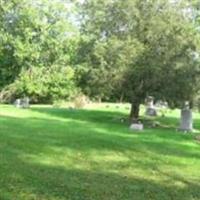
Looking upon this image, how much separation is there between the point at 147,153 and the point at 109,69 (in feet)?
43.0

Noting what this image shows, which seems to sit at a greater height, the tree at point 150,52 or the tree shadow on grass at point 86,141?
the tree at point 150,52

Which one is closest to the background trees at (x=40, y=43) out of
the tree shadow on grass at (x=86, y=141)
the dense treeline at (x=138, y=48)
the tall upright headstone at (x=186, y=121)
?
the dense treeline at (x=138, y=48)

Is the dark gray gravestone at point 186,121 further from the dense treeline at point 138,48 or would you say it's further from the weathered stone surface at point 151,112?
the weathered stone surface at point 151,112

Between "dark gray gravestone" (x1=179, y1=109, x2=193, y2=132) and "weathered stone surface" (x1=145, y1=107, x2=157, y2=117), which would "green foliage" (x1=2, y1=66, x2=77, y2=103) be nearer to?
"weathered stone surface" (x1=145, y1=107, x2=157, y2=117)

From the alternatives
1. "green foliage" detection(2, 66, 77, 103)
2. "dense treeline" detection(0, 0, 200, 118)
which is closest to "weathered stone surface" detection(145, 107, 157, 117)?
"green foliage" detection(2, 66, 77, 103)

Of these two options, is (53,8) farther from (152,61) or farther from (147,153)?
(147,153)

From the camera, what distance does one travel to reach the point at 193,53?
92.3 ft

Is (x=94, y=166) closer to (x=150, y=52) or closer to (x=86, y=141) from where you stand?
(x=86, y=141)

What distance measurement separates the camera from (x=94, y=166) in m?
12.3

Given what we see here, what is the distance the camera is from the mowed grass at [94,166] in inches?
374

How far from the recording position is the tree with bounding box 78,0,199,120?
27.0 meters

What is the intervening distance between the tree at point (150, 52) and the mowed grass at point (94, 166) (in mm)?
8095

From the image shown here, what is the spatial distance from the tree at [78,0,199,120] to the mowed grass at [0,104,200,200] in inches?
319

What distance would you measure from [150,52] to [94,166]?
51.6 feet
